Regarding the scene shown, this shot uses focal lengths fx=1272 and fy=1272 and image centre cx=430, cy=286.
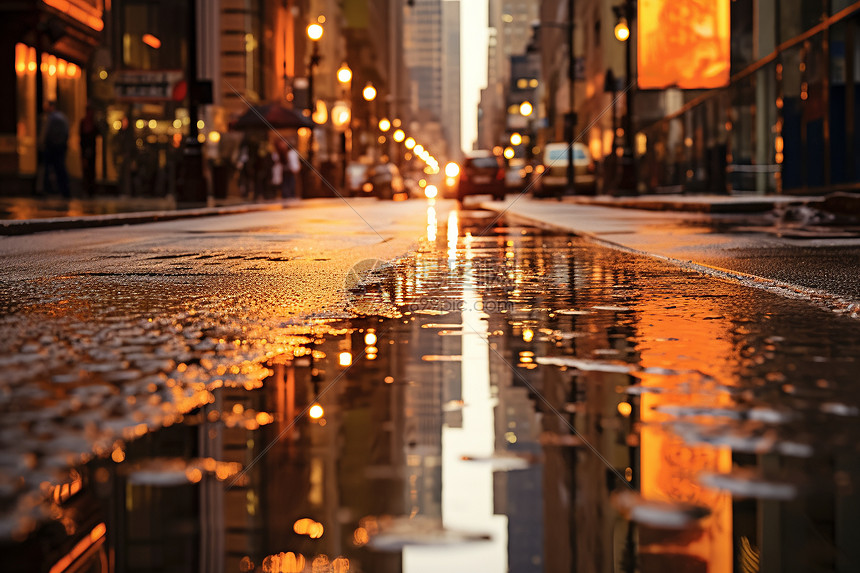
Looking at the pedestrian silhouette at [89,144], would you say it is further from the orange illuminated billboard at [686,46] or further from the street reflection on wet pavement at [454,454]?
the street reflection on wet pavement at [454,454]

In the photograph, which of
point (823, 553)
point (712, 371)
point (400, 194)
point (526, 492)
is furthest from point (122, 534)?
point (400, 194)

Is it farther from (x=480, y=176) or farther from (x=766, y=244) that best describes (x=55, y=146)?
(x=480, y=176)

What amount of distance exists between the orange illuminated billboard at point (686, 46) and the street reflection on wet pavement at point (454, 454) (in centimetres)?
3353

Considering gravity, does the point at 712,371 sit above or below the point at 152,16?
below

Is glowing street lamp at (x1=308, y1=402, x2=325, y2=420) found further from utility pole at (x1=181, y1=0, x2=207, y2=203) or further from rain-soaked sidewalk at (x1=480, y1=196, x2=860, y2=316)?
utility pole at (x1=181, y1=0, x2=207, y2=203)

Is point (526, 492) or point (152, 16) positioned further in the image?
point (152, 16)

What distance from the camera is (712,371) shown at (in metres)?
4.39

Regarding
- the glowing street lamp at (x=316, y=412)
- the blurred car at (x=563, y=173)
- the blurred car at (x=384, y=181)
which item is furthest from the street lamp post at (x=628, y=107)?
the glowing street lamp at (x=316, y=412)

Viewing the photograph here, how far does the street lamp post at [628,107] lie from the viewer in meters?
36.6

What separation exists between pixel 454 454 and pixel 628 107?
3549 cm

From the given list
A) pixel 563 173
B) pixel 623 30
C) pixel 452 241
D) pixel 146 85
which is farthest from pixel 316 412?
pixel 563 173

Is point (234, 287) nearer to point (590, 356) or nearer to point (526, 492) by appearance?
point (590, 356)

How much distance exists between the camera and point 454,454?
308 centimetres

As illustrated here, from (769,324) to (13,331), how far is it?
3.38 meters
